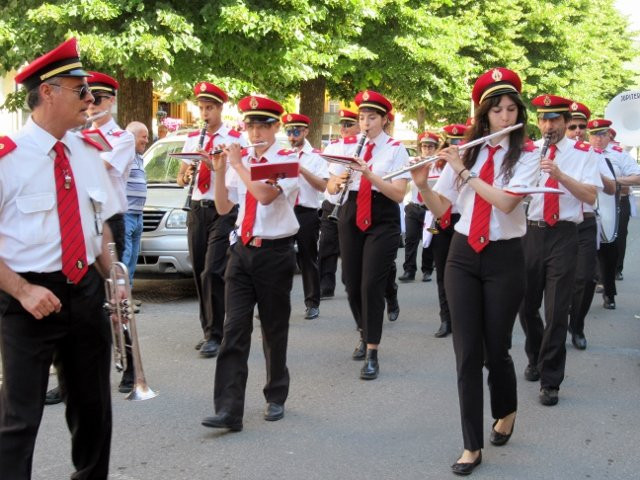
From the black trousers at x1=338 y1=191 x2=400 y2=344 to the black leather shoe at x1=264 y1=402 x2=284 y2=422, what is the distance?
56.0 inches

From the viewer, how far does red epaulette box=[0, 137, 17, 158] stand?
3721 mm

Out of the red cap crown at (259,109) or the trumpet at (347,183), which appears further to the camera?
the trumpet at (347,183)

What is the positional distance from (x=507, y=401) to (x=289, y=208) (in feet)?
5.89

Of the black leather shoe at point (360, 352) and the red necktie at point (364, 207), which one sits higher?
the red necktie at point (364, 207)

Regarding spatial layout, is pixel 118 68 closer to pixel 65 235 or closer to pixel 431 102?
pixel 65 235

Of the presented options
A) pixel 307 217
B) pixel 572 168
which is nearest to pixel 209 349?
pixel 307 217

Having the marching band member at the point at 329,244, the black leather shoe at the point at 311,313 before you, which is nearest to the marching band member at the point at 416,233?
the marching band member at the point at 329,244

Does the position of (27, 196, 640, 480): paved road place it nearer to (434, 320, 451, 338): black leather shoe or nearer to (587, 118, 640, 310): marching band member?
(434, 320, 451, 338): black leather shoe

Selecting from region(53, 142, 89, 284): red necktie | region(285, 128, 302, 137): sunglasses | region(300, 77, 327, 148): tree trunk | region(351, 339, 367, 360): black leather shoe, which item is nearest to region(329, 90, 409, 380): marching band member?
region(351, 339, 367, 360): black leather shoe

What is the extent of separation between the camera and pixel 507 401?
547 cm

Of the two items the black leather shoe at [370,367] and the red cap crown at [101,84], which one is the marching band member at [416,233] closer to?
the black leather shoe at [370,367]

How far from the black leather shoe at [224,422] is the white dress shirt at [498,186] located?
1.75 meters

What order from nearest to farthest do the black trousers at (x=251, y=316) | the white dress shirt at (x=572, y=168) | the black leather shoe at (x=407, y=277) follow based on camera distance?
the black trousers at (x=251, y=316), the white dress shirt at (x=572, y=168), the black leather shoe at (x=407, y=277)

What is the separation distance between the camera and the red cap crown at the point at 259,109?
618 cm
